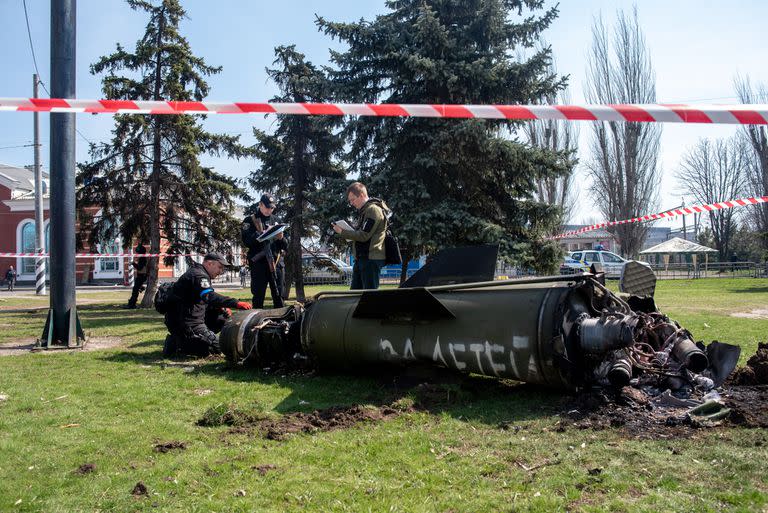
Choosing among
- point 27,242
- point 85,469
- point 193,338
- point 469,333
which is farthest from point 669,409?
point 27,242

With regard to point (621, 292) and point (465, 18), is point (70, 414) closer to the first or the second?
point (621, 292)

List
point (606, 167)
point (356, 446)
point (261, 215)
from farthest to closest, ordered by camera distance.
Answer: point (606, 167)
point (261, 215)
point (356, 446)

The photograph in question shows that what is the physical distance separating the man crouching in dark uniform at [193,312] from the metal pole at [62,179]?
1.92 metres

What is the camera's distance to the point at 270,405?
198 inches

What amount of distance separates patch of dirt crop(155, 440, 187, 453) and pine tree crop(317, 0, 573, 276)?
31.3 ft

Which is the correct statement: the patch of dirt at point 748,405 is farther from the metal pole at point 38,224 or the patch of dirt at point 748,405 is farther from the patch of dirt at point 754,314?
the metal pole at point 38,224

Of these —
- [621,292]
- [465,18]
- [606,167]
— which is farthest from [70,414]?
[606,167]

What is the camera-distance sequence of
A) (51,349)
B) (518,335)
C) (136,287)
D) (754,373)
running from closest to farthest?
(518,335), (754,373), (51,349), (136,287)

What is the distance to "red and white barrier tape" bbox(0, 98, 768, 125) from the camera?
4574 mm

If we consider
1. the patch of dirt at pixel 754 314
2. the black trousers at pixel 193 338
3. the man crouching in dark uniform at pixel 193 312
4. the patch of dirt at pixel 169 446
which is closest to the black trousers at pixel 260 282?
the man crouching in dark uniform at pixel 193 312

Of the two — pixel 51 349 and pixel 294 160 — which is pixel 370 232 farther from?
pixel 294 160

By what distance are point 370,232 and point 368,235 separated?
0.13 ft

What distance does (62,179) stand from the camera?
8.48 m

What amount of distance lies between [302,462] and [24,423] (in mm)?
2232
